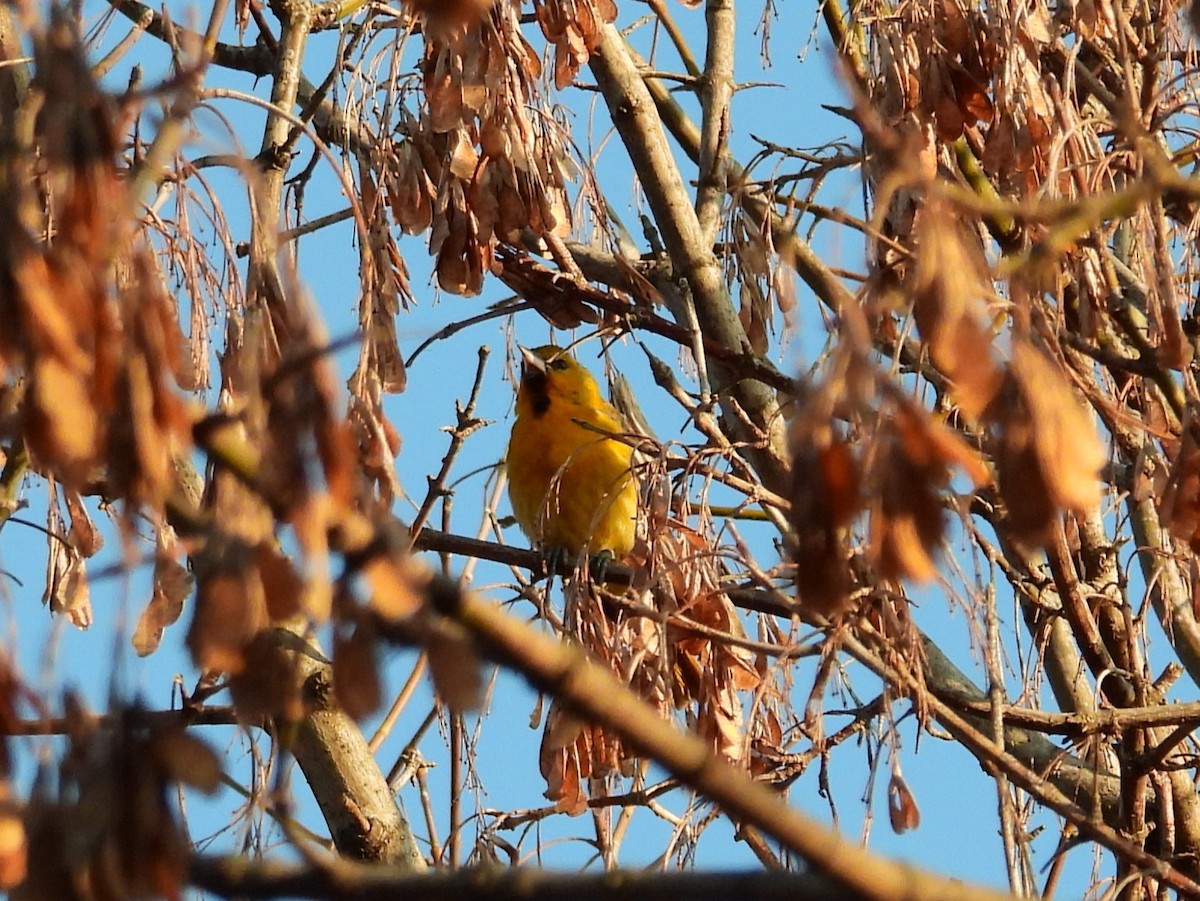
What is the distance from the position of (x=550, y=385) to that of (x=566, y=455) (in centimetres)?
50

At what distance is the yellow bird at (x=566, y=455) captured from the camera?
5340 millimetres

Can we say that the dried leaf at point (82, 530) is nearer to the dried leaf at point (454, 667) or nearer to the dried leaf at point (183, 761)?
the dried leaf at point (183, 761)

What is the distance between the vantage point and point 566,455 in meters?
5.72

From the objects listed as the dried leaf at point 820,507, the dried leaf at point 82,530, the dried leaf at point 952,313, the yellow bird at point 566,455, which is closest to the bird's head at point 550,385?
the yellow bird at point 566,455

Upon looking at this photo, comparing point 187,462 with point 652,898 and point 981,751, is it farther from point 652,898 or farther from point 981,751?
point 652,898

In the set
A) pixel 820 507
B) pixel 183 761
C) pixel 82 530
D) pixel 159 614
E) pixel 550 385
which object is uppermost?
pixel 550 385

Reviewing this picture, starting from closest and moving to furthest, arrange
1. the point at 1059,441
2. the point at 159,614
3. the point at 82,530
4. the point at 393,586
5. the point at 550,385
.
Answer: the point at 393,586 < the point at 1059,441 < the point at 159,614 < the point at 82,530 < the point at 550,385

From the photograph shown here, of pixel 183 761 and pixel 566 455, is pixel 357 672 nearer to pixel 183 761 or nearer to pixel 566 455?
pixel 183 761

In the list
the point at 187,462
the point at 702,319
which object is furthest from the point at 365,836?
the point at 702,319

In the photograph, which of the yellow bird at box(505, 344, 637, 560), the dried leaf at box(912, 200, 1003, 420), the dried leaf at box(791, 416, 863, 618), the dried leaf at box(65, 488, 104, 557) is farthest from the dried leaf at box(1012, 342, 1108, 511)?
the yellow bird at box(505, 344, 637, 560)

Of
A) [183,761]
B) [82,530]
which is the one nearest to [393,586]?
[183,761]

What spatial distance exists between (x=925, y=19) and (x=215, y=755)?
7.19ft

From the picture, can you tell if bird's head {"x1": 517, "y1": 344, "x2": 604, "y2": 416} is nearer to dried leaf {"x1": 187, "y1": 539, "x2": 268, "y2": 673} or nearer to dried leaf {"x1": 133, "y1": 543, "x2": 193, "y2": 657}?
dried leaf {"x1": 133, "y1": 543, "x2": 193, "y2": 657}

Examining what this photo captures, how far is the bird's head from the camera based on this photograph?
19.9 feet
